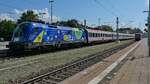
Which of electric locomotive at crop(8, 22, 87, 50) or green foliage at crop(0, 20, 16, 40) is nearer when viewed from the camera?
electric locomotive at crop(8, 22, 87, 50)

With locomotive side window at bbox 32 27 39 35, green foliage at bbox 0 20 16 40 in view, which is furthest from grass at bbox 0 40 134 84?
green foliage at bbox 0 20 16 40

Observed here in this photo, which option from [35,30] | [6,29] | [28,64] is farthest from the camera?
[6,29]

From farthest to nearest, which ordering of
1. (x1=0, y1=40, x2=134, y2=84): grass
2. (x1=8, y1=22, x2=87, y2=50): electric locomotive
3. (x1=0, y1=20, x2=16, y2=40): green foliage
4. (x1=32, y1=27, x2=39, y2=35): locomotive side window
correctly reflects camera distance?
(x1=0, y1=20, x2=16, y2=40): green foliage
(x1=32, y1=27, x2=39, y2=35): locomotive side window
(x1=8, y1=22, x2=87, y2=50): electric locomotive
(x1=0, y1=40, x2=134, y2=84): grass

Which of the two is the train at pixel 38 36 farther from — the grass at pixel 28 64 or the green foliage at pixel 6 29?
the green foliage at pixel 6 29

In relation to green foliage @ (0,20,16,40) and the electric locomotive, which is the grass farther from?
green foliage @ (0,20,16,40)

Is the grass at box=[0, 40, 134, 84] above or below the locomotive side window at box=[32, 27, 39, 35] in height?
below

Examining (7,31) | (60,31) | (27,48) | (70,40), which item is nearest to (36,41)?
(27,48)

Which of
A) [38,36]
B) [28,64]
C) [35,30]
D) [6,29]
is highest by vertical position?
[6,29]

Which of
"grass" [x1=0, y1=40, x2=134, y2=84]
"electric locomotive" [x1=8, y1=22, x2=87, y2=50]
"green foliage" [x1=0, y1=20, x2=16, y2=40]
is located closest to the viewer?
"grass" [x1=0, y1=40, x2=134, y2=84]

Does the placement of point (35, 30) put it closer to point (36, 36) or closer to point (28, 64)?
point (36, 36)

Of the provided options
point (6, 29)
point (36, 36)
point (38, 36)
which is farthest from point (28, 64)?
point (6, 29)

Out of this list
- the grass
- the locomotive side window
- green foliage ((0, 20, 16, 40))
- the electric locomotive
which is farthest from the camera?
green foliage ((0, 20, 16, 40))

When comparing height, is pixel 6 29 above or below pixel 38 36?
above

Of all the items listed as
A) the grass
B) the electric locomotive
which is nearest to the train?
the electric locomotive
